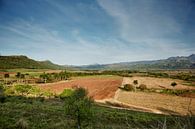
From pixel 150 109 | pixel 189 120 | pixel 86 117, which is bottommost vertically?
pixel 150 109

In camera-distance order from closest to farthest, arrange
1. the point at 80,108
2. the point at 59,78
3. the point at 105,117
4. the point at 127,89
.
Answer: the point at 80,108, the point at 105,117, the point at 127,89, the point at 59,78

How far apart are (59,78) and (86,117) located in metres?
111

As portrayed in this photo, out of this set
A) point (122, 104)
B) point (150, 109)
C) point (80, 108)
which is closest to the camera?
point (80, 108)

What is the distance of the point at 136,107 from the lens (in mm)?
55188

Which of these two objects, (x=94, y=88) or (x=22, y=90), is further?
(x=94, y=88)

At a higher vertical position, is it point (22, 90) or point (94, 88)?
point (22, 90)

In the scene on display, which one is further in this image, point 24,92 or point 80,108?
point 24,92

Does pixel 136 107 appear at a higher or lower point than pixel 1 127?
lower

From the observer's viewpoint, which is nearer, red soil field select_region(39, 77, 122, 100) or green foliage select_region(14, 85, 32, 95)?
green foliage select_region(14, 85, 32, 95)

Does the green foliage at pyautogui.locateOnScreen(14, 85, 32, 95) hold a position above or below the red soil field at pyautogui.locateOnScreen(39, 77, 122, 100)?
above

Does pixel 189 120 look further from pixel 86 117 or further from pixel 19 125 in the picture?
pixel 86 117

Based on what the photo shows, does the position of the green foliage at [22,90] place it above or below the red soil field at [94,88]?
above

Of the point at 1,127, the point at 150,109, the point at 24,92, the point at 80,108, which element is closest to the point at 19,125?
the point at 1,127

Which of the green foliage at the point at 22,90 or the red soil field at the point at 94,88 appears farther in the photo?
the red soil field at the point at 94,88
